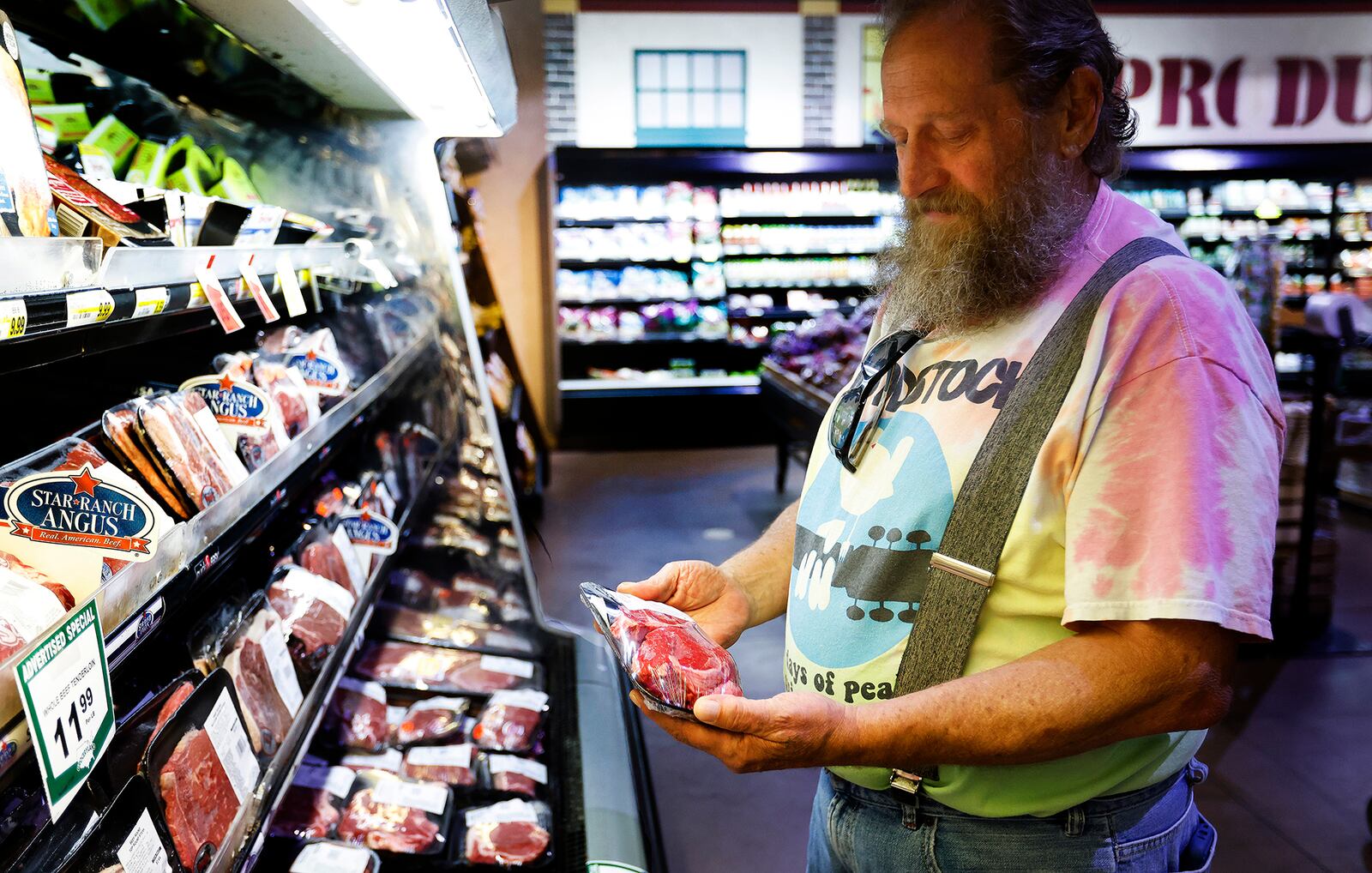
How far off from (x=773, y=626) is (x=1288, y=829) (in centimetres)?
198

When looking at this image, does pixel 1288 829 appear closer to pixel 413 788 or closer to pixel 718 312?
pixel 413 788

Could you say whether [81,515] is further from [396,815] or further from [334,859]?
[396,815]

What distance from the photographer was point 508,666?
2695 millimetres

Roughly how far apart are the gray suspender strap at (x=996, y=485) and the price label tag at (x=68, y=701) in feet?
2.81

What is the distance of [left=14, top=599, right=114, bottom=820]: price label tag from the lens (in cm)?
79

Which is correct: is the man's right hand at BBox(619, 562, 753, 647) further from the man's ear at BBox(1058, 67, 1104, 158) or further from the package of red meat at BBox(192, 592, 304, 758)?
the man's ear at BBox(1058, 67, 1104, 158)

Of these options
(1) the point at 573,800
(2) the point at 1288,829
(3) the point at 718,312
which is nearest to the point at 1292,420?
(2) the point at 1288,829

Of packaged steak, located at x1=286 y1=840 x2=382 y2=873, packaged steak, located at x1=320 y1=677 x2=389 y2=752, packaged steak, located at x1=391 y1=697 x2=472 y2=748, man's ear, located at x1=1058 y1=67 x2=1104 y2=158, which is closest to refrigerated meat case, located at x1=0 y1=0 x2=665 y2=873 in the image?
packaged steak, located at x1=286 y1=840 x2=382 y2=873

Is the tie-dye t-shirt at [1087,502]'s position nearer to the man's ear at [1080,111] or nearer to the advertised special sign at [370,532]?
the man's ear at [1080,111]

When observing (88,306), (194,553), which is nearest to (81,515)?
(194,553)

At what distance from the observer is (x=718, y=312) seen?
327 inches

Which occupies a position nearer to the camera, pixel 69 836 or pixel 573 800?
pixel 69 836

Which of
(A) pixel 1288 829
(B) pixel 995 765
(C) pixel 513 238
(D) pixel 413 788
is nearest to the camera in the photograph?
(B) pixel 995 765

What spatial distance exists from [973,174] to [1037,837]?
2.66 feet
